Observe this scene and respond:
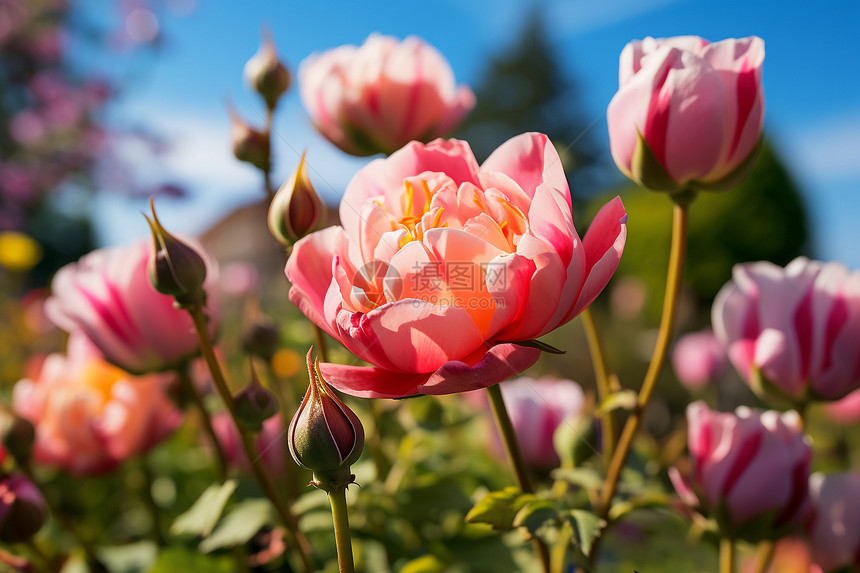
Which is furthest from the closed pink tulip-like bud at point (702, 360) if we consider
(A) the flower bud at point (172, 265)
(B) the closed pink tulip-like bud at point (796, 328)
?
(A) the flower bud at point (172, 265)

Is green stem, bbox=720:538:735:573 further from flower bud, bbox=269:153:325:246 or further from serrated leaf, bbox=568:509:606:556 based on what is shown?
flower bud, bbox=269:153:325:246

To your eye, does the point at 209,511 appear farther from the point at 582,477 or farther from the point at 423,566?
the point at 582,477

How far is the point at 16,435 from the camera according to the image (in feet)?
1.73

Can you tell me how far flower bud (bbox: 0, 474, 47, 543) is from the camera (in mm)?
464

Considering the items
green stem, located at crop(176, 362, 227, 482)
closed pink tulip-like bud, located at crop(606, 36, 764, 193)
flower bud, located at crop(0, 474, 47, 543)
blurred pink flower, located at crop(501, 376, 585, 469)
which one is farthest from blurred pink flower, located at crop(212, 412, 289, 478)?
closed pink tulip-like bud, located at crop(606, 36, 764, 193)

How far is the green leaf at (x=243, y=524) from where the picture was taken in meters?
0.47

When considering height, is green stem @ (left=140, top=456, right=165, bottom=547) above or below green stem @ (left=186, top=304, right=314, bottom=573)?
below

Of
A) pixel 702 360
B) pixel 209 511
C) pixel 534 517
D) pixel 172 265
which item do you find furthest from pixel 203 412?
pixel 702 360

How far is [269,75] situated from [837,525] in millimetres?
593

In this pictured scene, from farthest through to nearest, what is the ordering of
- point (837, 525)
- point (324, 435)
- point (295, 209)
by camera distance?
1. point (837, 525)
2. point (295, 209)
3. point (324, 435)

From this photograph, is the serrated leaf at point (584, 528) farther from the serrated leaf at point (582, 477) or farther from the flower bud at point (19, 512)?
the flower bud at point (19, 512)

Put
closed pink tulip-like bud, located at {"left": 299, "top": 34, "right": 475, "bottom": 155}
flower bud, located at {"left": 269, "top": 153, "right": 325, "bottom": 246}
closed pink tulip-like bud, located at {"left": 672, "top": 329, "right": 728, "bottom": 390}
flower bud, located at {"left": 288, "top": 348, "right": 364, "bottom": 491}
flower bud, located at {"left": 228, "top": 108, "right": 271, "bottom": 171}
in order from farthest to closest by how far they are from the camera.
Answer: closed pink tulip-like bud, located at {"left": 672, "top": 329, "right": 728, "bottom": 390}
closed pink tulip-like bud, located at {"left": 299, "top": 34, "right": 475, "bottom": 155}
flower bud, located at {"left": 228, "top": 108, "right": 271, "bottom": 171}
flower bud, located at {"left": 269, "top": 153, "right": 325, "bottom": 246}
flower bud, located at {"left": 288, "top": 348, "right": 364, "bottom": 491}

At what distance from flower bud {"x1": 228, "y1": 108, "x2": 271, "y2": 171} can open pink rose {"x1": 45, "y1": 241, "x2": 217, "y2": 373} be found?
0.29 feet

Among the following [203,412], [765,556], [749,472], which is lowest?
[765,556]
